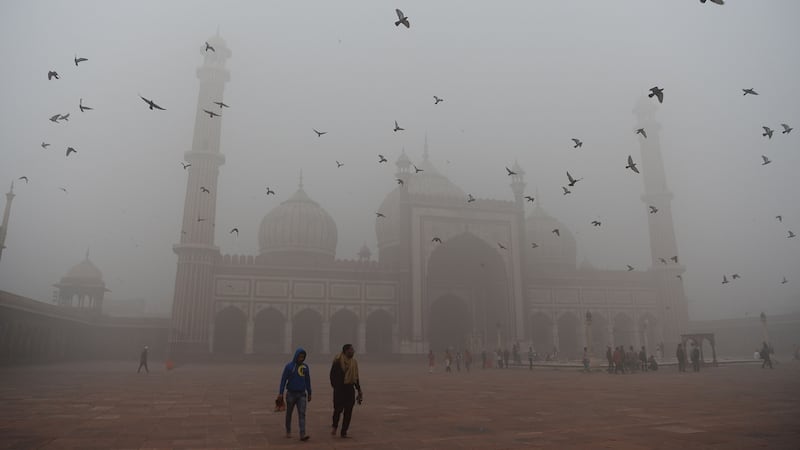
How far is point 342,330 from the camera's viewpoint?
102ft

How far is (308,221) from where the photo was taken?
34.5 meters

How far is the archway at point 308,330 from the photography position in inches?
1153

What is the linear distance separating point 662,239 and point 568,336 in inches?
385

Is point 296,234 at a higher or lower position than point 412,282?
higher

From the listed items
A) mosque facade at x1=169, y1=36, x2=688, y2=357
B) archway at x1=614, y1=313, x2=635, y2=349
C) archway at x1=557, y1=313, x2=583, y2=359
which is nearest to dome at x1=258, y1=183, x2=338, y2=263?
mosque facade at x1=169, y1=36, x2=688, y2=357

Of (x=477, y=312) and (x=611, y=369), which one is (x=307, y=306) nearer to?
(x=477, y=312)

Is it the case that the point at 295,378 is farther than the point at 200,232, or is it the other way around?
the point at 200,232

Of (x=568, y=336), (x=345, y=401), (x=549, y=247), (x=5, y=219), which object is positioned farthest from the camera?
(x=549, y=247)

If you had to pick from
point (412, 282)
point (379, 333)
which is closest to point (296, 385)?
point (412, 282)

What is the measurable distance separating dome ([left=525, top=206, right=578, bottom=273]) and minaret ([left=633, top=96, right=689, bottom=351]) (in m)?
5.89

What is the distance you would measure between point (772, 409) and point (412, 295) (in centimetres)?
2320

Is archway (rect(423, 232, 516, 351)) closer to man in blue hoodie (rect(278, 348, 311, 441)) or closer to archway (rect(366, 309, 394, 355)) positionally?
archway (rect(366, 309, 394, 355))

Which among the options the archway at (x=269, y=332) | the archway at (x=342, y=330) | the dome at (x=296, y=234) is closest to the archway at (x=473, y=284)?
the archway at (x=342, y=330)

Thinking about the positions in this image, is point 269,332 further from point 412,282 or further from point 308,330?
point 412,282
